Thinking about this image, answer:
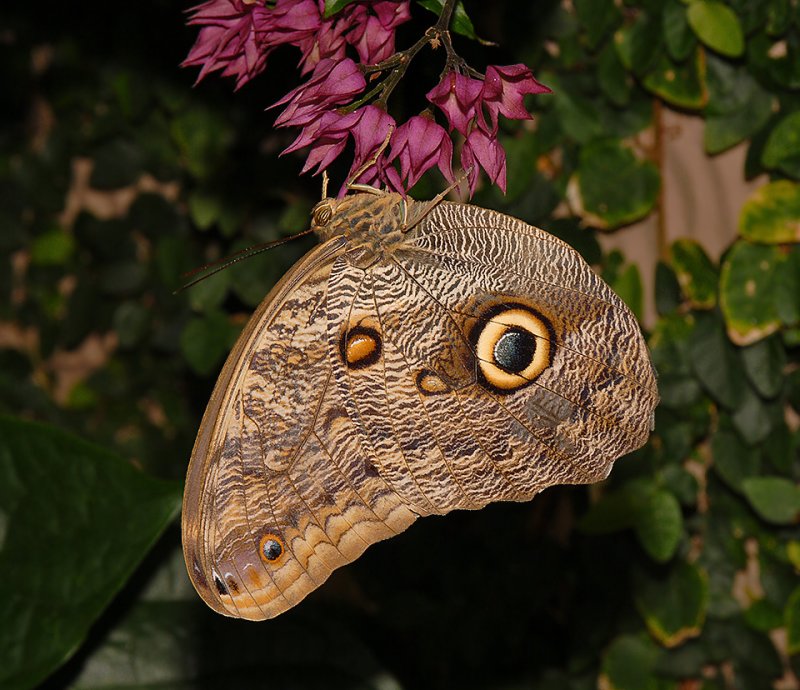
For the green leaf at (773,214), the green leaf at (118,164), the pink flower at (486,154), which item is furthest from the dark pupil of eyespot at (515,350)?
the green leaf at (118,164)

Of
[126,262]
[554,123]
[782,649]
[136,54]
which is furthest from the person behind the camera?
[126,262]

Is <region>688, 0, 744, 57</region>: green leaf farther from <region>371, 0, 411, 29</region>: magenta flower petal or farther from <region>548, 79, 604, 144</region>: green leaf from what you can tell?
<region>371, 0, 411, 29</region>: magenta flower petal

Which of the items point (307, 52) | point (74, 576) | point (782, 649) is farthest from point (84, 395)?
point (307, 52)

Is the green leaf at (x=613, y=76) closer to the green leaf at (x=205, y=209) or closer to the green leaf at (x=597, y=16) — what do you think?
the green leaf at (x=597, y=16)

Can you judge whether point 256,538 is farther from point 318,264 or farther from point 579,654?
point 579,654

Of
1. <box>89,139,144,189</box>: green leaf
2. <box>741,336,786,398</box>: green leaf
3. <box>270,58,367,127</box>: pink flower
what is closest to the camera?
<box>270,58,367,127</box>: pink flower

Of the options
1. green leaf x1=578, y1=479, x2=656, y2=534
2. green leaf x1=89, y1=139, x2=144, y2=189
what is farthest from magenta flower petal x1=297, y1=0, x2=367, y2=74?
green leaf x1=89, y1=139, x2=144, y2=189

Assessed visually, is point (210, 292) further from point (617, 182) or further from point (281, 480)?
point (281, 480)
